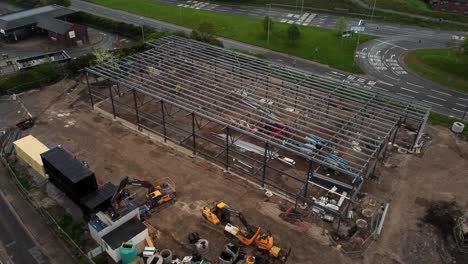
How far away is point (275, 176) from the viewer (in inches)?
1677

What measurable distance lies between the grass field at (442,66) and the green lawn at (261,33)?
12.2 m

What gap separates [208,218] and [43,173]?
803 inches

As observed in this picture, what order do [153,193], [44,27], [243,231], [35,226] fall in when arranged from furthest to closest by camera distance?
[44,27]
[153,193]
[35,226]
[243,231]

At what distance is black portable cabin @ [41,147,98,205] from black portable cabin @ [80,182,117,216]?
2.77 feet

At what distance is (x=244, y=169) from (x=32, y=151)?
25214mm

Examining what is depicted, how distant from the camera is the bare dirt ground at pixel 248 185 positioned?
1355 inches

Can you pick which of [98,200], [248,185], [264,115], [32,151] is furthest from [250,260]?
[32,151]

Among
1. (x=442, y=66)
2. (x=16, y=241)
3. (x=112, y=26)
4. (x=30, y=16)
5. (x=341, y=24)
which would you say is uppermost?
(x=341, y=24)

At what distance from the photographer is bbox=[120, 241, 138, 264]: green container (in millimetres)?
31391

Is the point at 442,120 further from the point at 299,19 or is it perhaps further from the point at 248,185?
the point at 299,19

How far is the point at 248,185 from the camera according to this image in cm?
4162

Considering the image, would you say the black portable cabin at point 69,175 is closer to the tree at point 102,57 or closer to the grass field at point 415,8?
the tree at point 102,57

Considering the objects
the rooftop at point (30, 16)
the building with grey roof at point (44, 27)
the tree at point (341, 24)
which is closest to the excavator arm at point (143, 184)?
the building with grey roof at point (44, 27)

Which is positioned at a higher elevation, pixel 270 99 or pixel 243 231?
pixel 270 99
